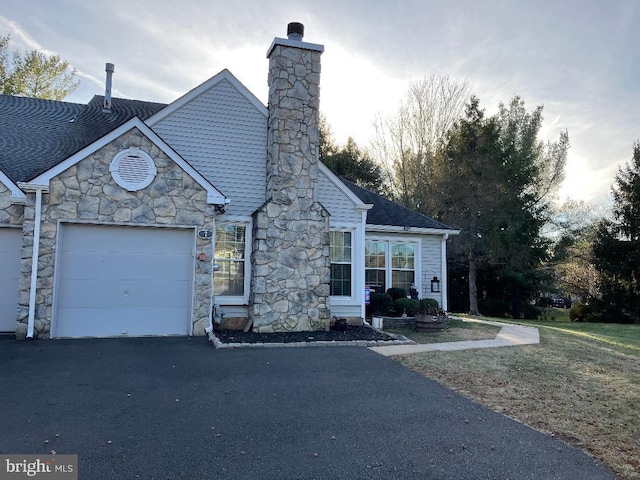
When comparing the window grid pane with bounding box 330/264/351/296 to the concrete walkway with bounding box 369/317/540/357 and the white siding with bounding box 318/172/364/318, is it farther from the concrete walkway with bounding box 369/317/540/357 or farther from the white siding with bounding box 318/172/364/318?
the concrete walkway with bounding box 369/317/540/357

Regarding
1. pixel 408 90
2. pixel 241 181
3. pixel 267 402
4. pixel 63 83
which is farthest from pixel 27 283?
pixel 408 90

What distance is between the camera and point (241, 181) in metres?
10.6

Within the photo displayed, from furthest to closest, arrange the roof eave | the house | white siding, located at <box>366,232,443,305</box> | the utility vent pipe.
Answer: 1. white siding, located at <box>366,232,443,305</box>
2. the roof eave
3. the utility vent pipe
4. the house

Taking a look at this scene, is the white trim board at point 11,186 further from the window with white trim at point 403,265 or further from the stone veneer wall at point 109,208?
the window with white trim at point 403,265

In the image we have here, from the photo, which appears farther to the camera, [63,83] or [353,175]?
[353,175]

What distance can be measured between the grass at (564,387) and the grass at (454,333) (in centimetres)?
127

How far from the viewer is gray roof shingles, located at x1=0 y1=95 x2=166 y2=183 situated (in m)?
9.68

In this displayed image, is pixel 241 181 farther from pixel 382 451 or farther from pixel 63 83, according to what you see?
pixel 63 83

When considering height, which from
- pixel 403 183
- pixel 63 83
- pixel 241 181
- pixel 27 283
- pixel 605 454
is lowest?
pixel 605 454

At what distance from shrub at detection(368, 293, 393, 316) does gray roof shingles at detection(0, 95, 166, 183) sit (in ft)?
26.2

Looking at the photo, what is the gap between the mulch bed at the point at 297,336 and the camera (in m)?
8.69

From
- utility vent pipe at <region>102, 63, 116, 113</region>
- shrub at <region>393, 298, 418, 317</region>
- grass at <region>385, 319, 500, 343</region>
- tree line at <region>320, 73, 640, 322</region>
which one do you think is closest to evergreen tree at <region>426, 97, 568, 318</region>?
tree line at <region>320, 73, 640, 322</region>

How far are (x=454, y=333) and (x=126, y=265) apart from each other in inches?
308

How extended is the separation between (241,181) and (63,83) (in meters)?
19.5
